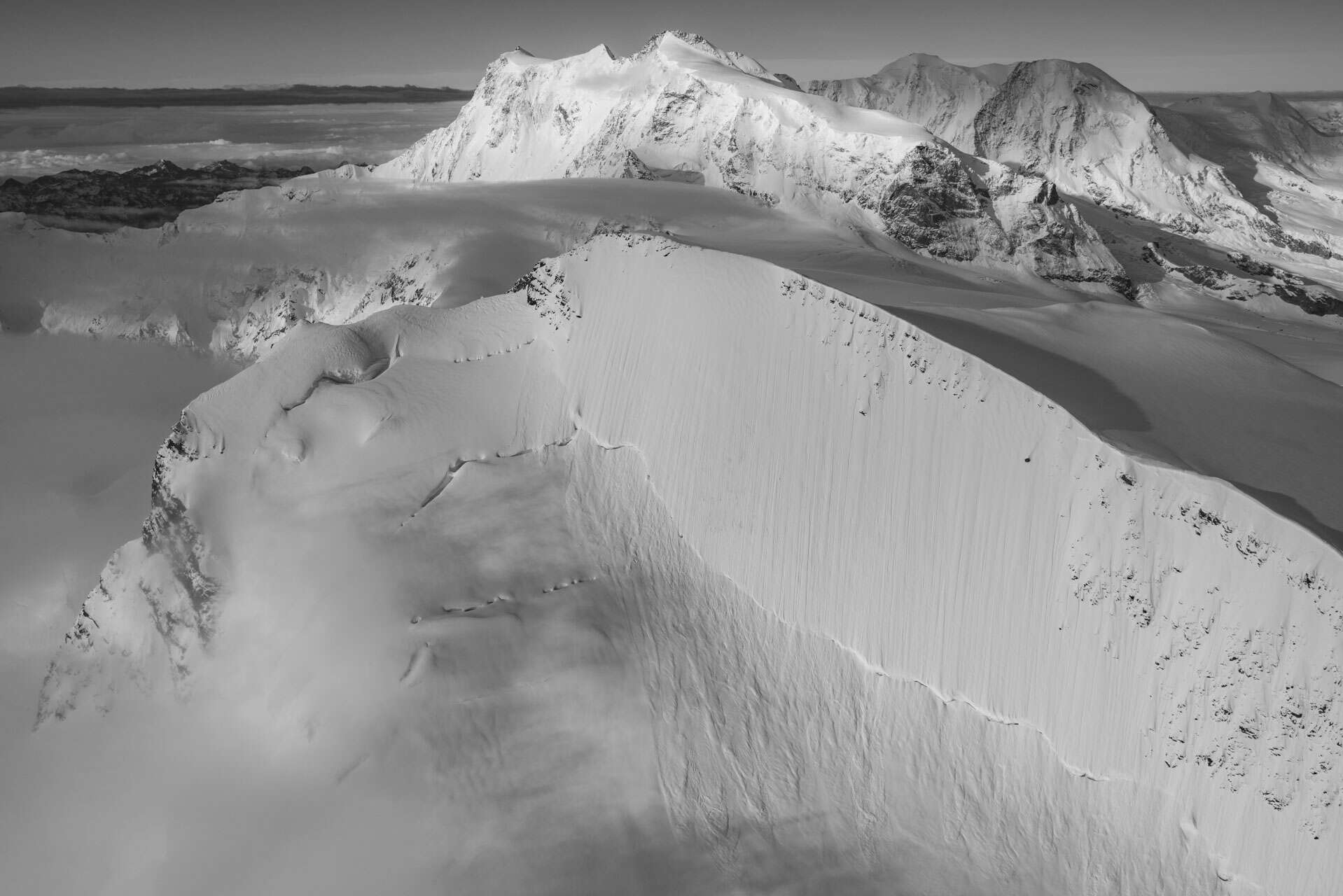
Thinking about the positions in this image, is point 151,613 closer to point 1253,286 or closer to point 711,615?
point 711,615

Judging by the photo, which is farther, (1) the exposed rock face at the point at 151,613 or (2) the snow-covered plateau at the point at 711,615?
(1) the exposed rock face at the point at 151,613

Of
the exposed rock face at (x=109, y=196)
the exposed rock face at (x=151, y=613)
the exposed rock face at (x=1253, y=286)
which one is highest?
the exposed rock face at (x=109, y=196)

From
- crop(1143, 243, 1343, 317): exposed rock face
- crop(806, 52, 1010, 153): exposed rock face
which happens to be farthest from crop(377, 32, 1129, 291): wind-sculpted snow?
crop(806, 52, 1010, 153): exposed rock face

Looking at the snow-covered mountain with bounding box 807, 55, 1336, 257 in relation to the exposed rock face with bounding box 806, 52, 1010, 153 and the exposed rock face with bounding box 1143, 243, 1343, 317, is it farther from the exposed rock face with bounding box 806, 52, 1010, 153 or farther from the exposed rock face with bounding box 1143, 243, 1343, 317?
the exposed rock face with bounding box 1143, 243, 1343, 317

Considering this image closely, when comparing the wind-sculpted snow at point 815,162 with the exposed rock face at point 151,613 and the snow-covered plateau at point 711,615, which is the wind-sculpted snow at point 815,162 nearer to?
the snow-covered plateau at point 711,615

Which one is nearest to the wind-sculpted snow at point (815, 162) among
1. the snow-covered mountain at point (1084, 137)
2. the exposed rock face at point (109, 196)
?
the exposed rock face at point (109, 196)

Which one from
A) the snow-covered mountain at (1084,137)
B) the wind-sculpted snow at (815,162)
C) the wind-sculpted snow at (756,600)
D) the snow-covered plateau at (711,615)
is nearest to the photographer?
the wind-sculpted snow at (756,600)

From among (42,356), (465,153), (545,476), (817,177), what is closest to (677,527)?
(545,476)

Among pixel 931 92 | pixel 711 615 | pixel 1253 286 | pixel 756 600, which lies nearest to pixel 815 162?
pixel 1253 286
